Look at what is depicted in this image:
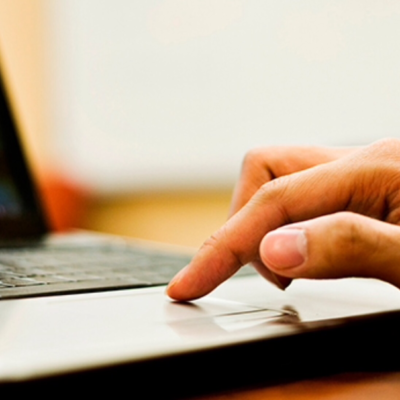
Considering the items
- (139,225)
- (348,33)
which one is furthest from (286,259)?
(139,225)

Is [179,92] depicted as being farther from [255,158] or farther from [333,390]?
[333,390]

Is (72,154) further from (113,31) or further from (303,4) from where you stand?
(303,4)

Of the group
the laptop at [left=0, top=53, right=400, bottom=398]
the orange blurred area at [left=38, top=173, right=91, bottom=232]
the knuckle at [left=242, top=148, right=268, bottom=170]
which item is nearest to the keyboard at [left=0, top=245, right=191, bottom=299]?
the laptop at [left=0, top=53, right=400, bottom=398]

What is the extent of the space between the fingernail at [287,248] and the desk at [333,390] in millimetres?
69

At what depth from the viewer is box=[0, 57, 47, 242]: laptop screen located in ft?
3.11

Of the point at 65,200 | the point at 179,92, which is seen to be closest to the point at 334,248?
the point at 179,92

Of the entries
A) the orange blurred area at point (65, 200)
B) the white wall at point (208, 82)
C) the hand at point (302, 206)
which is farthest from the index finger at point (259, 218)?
the orange blurred area at point (65, 200)

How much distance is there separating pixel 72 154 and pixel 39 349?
2.05 m

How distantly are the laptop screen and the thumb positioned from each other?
707mm

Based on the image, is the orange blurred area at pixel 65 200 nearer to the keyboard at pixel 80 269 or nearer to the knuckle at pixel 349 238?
the keyboard at pixel 80 269

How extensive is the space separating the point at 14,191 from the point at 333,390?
0.82m

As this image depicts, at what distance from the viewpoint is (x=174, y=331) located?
29 centimetres

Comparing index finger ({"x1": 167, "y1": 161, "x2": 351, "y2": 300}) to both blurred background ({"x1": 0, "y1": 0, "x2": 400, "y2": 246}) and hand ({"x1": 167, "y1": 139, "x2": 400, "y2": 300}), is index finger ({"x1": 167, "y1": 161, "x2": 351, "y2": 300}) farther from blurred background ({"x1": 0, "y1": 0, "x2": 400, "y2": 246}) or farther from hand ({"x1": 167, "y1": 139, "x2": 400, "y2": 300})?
blurred background ({"x1": 0, "y1": 0, "x2": 400, "y2": 246})

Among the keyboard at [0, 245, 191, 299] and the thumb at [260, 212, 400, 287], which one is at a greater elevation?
the thumb at [260, 212, 400, 287]
